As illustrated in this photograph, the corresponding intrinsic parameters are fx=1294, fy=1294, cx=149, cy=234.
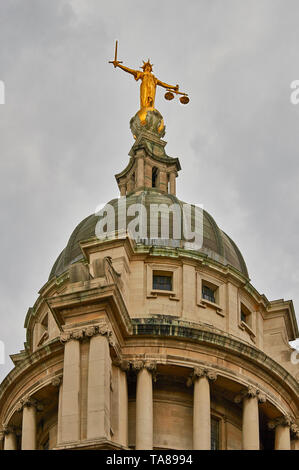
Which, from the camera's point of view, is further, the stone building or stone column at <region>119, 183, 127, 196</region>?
stone column at <region>119, 183, 127, 196</region>

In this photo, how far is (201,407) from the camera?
57781mm

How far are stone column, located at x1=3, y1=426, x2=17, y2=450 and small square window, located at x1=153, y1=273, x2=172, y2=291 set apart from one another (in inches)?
384

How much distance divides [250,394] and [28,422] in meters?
10.3

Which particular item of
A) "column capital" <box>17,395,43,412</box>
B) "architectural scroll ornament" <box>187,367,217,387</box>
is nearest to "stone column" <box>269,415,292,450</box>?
"architectural scroll ornament" <box>187,367,217,387</box>

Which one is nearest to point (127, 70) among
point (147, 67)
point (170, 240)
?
point (147, 67)

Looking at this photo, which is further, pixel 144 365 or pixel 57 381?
pixel 57 381

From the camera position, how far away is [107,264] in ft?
191

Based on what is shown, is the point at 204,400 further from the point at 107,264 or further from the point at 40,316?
the point at 40,316

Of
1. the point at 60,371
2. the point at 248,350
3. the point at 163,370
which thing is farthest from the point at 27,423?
the point at 248,350

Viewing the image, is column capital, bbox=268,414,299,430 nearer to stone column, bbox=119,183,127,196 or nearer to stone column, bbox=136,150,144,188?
stone column, bbox=136,150,144,188

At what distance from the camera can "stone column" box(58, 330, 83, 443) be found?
5244 centimetres

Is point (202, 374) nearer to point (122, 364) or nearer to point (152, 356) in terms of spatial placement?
point (152, 356)
